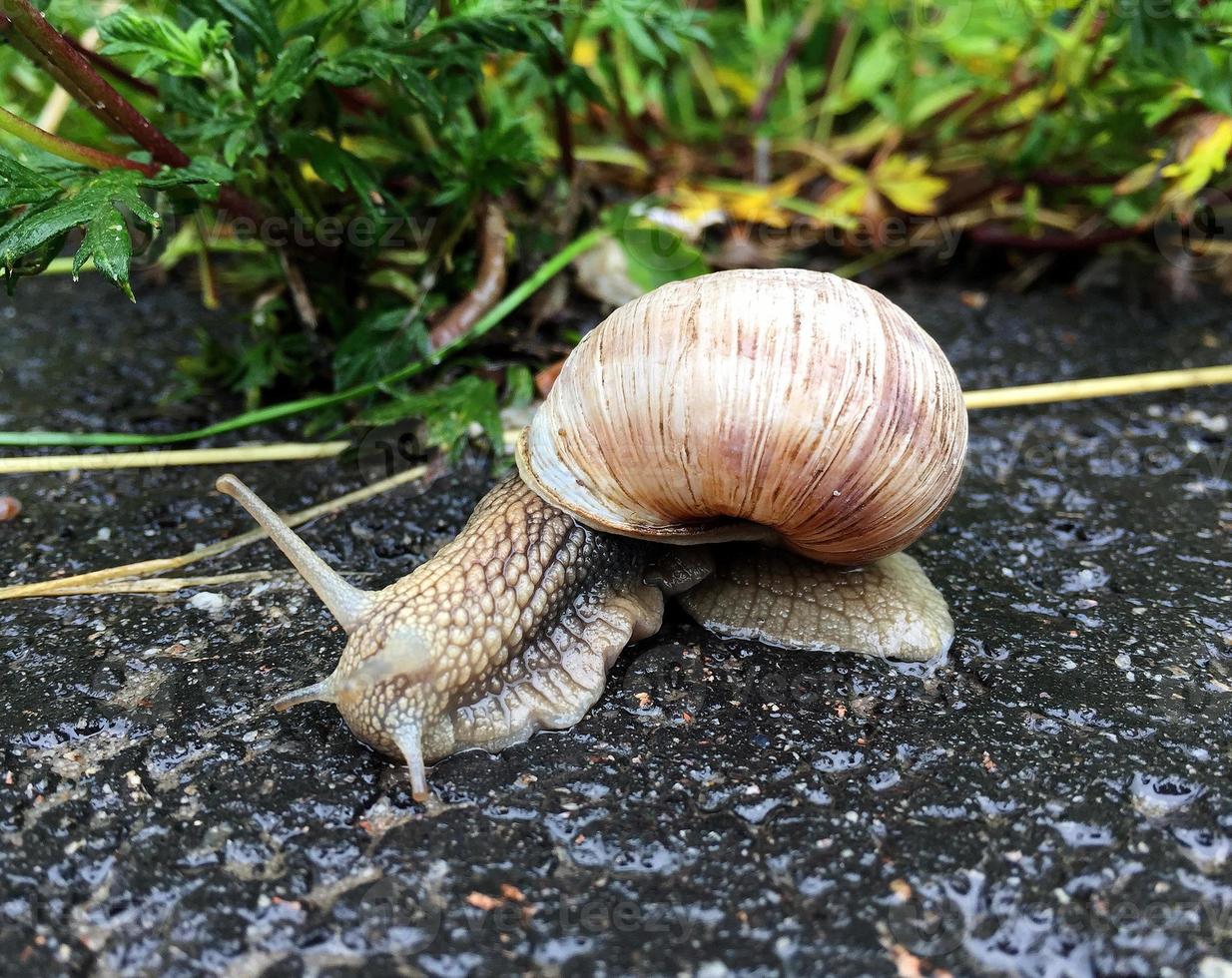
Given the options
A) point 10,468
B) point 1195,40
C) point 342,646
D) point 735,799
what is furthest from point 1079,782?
point 10,468

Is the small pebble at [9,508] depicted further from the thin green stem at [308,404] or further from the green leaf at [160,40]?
the green leaf at [160,40]

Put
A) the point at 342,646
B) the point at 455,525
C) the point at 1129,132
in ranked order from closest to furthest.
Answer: the point at 342,646, the point at 455,525, the point at 1129,132

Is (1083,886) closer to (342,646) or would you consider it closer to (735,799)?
(735,799)

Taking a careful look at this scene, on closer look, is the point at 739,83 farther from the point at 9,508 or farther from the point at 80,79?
the point at 9,508

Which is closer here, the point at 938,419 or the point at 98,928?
the point at 98,928

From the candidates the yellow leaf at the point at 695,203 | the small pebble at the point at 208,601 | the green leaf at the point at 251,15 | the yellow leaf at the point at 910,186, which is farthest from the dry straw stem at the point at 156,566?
the yellow leaf at the point at 910,186

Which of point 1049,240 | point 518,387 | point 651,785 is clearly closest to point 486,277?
point 518,387

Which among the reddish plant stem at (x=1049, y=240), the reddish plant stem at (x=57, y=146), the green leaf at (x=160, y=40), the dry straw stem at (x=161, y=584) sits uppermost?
the green leaf at (x=160, y=40)
